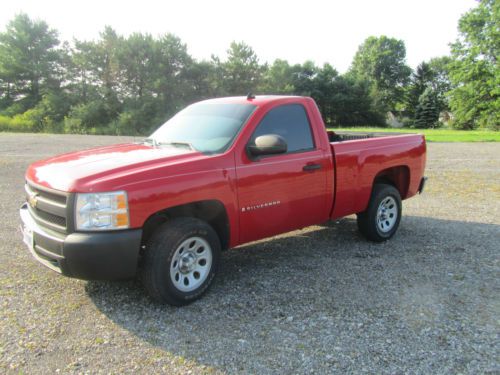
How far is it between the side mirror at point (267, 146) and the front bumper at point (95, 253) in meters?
1.40

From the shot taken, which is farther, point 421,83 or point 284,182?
point 421,83

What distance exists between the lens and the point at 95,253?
336cm

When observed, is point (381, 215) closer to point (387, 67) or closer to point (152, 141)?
point (152, 141)

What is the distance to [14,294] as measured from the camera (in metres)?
4.11

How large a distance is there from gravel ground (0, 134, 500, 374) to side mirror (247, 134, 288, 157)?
138cm

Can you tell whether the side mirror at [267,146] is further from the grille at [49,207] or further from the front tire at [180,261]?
the grille at [49,207]

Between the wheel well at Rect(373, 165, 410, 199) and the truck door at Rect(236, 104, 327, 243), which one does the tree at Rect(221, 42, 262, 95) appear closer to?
the wheel well at Rect(373, 165, 410, 199)

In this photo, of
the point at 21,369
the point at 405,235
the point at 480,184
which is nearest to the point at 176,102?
the point at 480,184

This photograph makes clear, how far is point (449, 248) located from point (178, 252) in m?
3.80

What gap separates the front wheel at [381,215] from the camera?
5.73m

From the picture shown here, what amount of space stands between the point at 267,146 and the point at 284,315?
62.1 inches

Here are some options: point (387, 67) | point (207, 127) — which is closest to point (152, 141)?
point (207, 127)

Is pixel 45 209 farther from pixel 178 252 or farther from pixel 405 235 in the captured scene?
pixel 405 235

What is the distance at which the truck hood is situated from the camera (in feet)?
11.5
